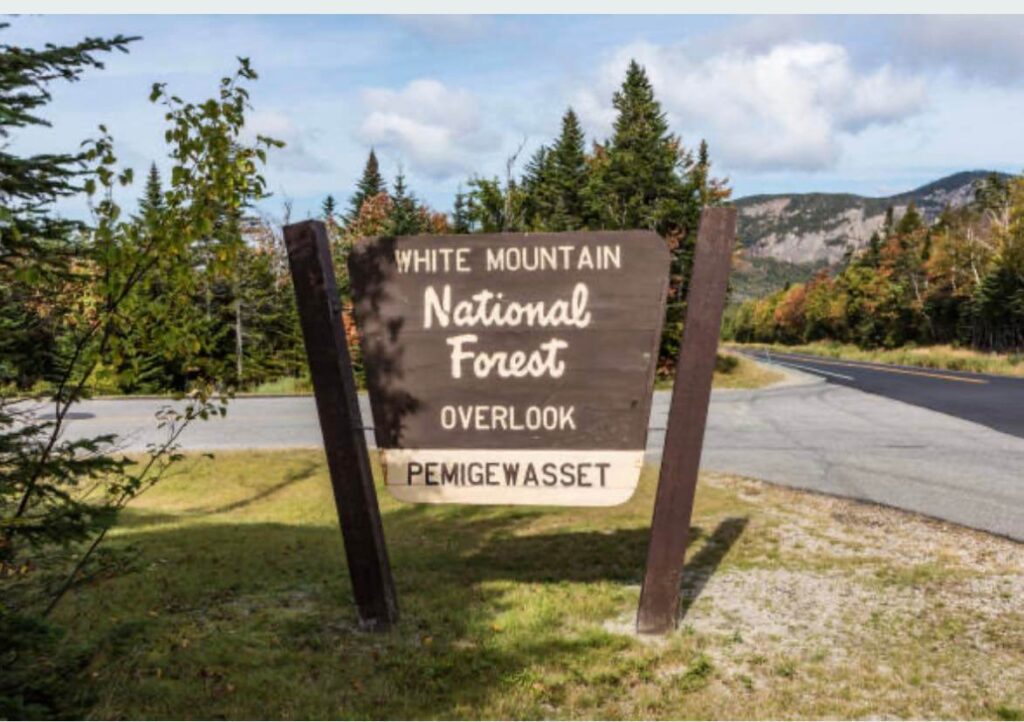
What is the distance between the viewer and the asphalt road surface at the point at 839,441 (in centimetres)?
893

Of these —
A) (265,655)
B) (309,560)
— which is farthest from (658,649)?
(309,560)

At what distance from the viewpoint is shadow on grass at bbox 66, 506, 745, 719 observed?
12.5 ft

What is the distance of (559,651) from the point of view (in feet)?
14.4

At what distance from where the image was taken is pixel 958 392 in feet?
70.4

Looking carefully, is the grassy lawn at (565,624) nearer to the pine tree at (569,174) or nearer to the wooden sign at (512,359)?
the wooden sign at (512,359)

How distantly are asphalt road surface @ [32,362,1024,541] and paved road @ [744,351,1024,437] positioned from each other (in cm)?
14

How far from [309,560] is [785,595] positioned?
3788 millimetres

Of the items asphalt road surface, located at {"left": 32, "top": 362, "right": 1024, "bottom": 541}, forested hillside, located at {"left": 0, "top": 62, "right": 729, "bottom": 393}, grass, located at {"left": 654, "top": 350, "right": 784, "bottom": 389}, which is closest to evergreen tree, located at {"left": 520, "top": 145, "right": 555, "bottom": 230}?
forested hillside, located at {"left": 0, "top": 62, "right": 729, "bottom": 393}

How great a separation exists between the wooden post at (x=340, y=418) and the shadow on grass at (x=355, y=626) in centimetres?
31

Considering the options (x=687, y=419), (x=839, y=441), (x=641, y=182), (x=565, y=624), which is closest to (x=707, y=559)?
(x=565, y=624)

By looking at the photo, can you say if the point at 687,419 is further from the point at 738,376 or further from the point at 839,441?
the point at 738,376

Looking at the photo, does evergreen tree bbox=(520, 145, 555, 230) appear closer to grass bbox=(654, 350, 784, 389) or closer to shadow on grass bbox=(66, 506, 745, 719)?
grass bbox=(654, 350, 784, 389)

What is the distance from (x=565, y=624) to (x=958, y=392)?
20.5 m

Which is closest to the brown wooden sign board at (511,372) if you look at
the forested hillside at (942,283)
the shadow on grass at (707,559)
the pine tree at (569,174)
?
the shadow on grass at (707,559)
